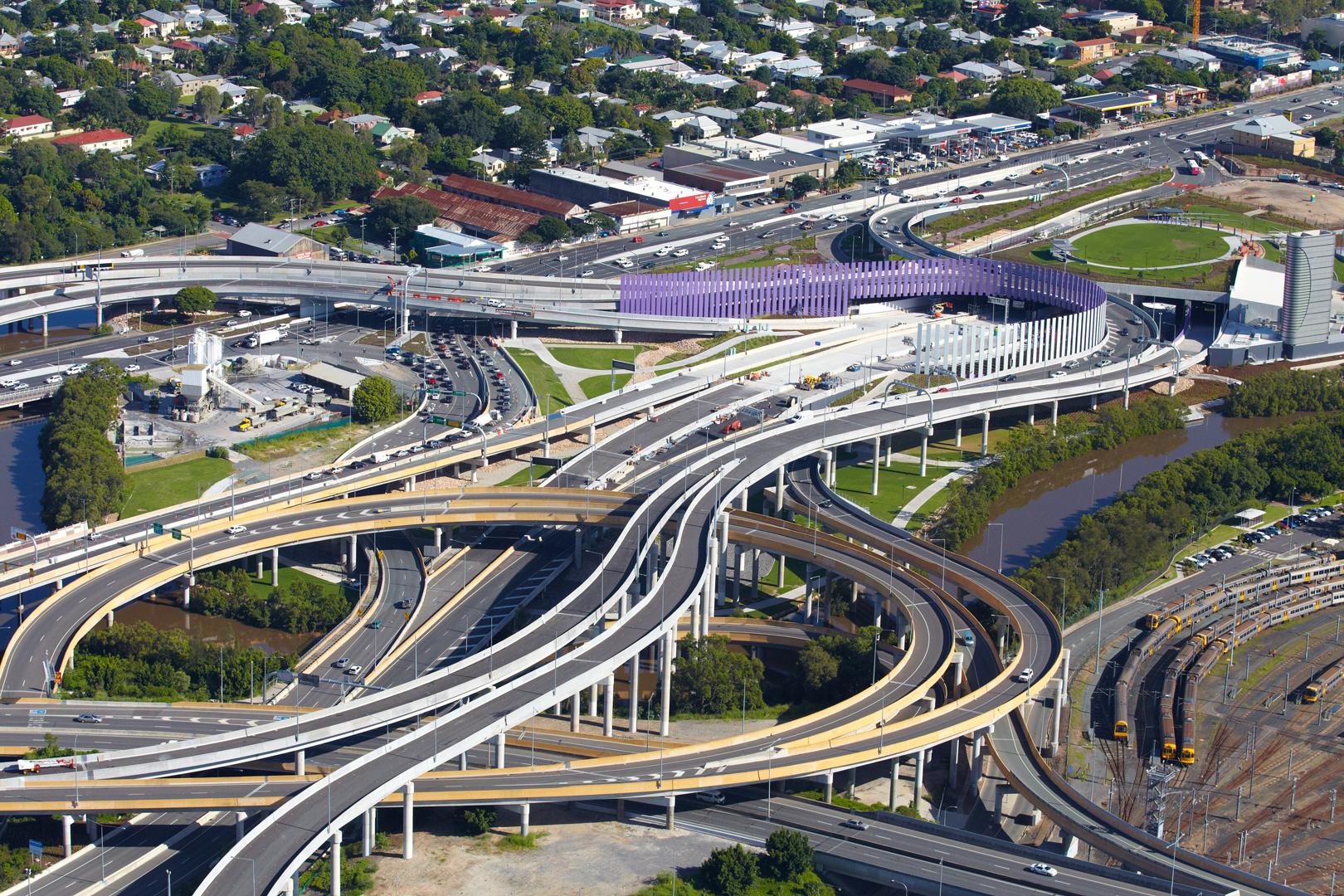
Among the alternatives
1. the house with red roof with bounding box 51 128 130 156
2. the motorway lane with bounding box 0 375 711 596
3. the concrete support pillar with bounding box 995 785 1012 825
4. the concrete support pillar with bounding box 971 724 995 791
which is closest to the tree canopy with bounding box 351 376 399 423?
the motorway lane with bounding box 0 375 711 596

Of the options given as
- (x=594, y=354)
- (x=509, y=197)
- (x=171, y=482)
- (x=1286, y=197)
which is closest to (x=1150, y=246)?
(x=1286, y=197)

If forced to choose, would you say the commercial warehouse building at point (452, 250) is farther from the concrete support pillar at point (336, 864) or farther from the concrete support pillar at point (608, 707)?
the concrete support pillar at point (336, 864)

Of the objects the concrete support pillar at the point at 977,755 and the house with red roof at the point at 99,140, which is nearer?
the concrete support pillar at the point at 977,755

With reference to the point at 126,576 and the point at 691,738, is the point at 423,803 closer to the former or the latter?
the point at 691,738

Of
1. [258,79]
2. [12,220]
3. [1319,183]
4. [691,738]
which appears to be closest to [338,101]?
[258,79]

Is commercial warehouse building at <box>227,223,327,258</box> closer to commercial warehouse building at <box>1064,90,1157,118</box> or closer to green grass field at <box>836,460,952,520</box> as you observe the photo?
green grass field at <box>836,460,952,520</box>

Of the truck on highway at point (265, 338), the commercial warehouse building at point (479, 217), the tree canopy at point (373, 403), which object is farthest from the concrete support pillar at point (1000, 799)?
the commercial warehouse building at point (479, 217)
